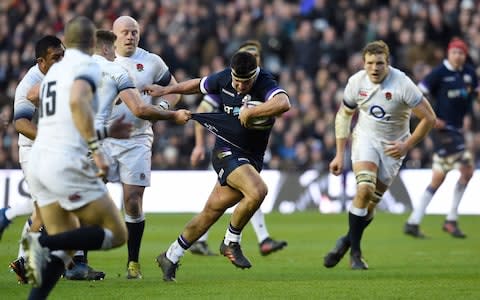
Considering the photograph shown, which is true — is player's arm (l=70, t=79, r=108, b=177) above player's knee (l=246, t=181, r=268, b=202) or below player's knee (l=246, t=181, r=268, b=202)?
above

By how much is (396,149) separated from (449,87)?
228 inches

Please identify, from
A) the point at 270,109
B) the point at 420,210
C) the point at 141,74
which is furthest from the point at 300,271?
the point at 420,210

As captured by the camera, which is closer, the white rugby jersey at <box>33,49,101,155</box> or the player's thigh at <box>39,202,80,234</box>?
the white rugby jersey at <box>33,49,101,155</box>

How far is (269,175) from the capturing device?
2495 centimetres

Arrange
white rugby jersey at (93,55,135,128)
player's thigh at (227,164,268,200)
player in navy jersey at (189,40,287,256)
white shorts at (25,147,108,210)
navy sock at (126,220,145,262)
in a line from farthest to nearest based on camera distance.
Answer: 1. player in navy jersey at (189,40,287,256)
2. navy sock at (126,220,145,262)
3. player's thigh at (227,164,268,200)
4. white rugby jersey at (93,55,135,128)
5. white shorts at (25,147,108,210)

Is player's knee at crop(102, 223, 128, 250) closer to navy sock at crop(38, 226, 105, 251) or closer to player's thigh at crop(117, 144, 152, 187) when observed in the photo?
navy sock at crop(38, 226, 105, 251)

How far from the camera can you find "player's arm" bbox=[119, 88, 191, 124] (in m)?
11.8

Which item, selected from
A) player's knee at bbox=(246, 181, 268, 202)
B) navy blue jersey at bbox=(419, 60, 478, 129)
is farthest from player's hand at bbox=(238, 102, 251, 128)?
navy blue jersey at bbox=(419, 60, 478, 129)

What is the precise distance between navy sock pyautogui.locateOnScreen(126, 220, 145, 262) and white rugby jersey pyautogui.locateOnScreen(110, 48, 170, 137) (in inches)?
42.0

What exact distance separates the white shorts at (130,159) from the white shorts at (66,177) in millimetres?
3781

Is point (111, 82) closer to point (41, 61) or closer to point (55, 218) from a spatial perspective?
point (41, 61)

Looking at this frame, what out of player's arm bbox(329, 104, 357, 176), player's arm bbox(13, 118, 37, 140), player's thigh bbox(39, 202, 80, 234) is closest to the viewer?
player's thigh bbox(39, 202, 80, 234)

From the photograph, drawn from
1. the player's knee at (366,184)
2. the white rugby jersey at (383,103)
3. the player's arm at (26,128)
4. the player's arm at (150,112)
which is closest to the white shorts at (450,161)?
the white rugby jersey at (383,103)

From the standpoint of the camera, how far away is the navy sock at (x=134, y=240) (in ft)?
43.5
